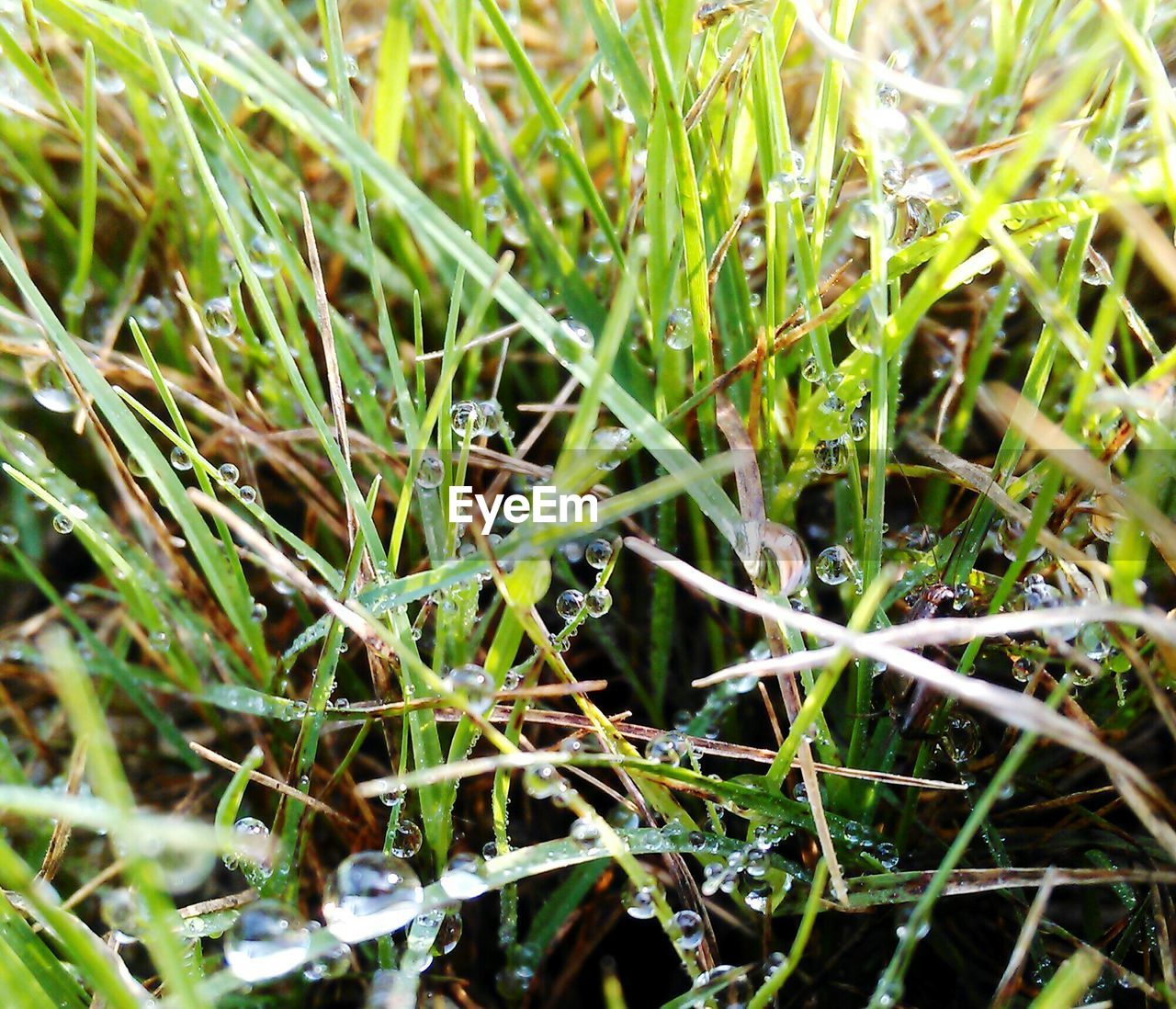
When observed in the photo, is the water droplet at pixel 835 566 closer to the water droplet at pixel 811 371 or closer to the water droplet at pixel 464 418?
the water droplet at pixel 811 371

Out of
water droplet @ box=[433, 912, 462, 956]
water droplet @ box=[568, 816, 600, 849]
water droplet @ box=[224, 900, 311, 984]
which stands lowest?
water droplet @ box=[433, 912, 462, 956]

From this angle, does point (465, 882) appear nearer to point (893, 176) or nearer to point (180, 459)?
point (180, 459)

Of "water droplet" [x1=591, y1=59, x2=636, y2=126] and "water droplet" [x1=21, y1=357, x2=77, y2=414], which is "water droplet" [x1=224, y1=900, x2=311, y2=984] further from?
"water droplet" [x1=591, y1=59, x2=636, y2=126]

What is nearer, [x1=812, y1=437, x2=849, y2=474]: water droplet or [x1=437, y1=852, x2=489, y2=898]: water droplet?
[x1=437, y1=852, x2=489, y2=898]: water droplet

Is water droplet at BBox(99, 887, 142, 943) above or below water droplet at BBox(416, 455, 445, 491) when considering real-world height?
below

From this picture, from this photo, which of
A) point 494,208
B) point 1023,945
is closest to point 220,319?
point 494,208

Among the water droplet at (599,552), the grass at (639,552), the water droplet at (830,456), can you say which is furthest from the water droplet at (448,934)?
the water droplet at (830,456)

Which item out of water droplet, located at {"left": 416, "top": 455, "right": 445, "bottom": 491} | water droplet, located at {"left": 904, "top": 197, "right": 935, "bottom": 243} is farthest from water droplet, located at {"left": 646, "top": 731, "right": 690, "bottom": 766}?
water droplet, located at {"left": 904, "top": 197, "right": 935, "bottom": 243}

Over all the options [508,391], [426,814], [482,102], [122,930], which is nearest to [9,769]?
[122,930]
